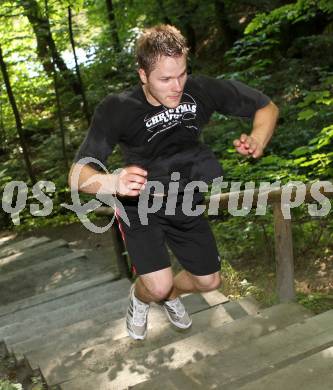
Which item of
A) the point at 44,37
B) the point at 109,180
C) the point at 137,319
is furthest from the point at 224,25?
the point at 109,180

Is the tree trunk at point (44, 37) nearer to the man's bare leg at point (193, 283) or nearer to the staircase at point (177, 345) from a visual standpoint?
the staircase at point (177, 345)

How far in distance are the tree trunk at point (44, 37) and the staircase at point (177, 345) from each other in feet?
26.8

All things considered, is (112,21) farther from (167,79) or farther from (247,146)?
(247,146)

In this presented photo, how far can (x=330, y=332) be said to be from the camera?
331 cm

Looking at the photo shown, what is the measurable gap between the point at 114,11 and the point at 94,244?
9.94 meters

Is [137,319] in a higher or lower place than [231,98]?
lower

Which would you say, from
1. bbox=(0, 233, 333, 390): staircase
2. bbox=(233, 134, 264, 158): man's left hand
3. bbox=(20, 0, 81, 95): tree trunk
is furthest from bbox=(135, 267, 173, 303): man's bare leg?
bbox=(20, 0, 81, 95): tree trunk

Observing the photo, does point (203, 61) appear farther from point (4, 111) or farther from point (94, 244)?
point (94, 244)

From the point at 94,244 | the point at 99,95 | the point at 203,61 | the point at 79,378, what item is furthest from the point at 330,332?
the point at 203,61

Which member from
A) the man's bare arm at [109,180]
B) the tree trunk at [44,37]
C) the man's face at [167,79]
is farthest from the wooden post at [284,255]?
the tree trunk at [44,37]

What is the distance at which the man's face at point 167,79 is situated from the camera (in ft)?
9.57

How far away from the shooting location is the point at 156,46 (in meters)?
2.91

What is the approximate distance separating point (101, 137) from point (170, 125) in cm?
49

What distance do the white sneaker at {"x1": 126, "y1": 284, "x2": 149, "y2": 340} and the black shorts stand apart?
0.44 metres
